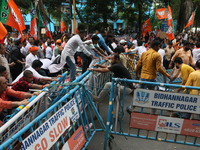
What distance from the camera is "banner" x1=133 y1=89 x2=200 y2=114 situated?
3.17 meters

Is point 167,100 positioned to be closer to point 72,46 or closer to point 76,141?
point 76,141

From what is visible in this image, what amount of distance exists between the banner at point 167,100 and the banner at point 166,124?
21 cm

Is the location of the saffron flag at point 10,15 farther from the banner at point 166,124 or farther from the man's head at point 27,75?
the banner at point 166,124

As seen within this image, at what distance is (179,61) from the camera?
548cm

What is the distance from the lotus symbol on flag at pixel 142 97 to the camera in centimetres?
329

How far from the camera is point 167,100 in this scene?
323cm

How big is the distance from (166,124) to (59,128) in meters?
1.81

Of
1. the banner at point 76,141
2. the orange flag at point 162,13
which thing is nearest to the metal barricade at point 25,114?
the banner at point 76,141

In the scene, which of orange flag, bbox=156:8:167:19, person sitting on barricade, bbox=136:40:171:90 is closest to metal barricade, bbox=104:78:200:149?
person sitting on barricade, bbox=136:40:171:90

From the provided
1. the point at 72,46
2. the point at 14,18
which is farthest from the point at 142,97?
the point at 14,18

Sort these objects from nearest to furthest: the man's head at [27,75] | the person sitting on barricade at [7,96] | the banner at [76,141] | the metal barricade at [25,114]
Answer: the metal barricade at [25,114] < the banner at [76,141] < the person sitting on barricade at [7,96] < the man's head at [27,75]

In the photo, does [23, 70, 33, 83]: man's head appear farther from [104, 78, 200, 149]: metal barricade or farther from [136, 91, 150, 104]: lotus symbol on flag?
[136, 91, 150, 104]: lotus symbol on flag

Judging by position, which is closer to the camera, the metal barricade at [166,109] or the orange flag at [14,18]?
the metal barricade at [166,109]

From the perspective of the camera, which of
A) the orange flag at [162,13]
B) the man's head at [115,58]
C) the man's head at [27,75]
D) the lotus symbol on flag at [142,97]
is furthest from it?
the orange flag at [162,13]
